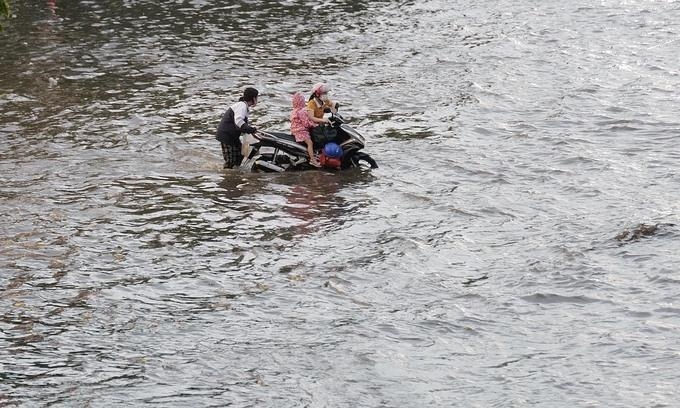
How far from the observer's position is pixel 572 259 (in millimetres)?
16312

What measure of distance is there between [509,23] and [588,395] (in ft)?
85.8

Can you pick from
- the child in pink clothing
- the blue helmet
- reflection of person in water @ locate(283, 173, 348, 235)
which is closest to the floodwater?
A: reflection of person in water @ locate(283, 173, 348, 235)

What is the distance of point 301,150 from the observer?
69.0 ft

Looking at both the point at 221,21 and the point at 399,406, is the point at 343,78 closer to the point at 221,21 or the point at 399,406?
the point at 221,21

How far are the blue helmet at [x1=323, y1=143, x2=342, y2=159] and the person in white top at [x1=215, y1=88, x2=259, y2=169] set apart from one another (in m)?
1.44

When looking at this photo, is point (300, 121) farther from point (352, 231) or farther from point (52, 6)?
point (52, 6)

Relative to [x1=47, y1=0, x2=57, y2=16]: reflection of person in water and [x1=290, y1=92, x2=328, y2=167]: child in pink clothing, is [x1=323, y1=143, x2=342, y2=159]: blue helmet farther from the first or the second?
[x1=47, y1=0, x2=57, y2=16]: reflection of person in water

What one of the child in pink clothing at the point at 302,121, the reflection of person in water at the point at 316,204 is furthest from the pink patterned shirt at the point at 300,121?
→ the reflection of person in water at the point at 316,204

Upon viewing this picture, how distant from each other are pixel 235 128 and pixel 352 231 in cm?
411

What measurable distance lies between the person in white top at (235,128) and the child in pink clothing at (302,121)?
808 mm

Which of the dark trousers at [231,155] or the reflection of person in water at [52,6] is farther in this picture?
the reflection of person in water at [52,6]

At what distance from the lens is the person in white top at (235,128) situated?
20.5 meters

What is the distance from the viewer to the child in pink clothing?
68.2ft

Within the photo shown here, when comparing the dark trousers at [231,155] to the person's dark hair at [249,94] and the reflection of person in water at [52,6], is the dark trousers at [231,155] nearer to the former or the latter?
the person's dark hair at [249,94]
